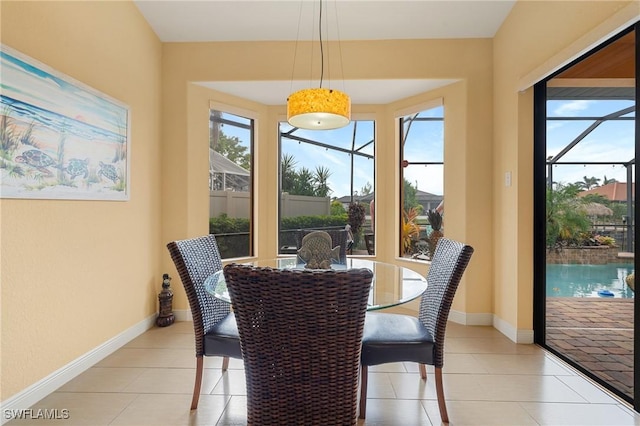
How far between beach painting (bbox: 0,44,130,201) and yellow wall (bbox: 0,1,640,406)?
10 centimetres

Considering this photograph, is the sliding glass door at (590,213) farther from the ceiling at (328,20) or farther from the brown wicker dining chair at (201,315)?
the brown wicker dining chair at (201,315)

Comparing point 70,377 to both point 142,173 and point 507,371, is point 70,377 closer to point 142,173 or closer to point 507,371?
point 142,173

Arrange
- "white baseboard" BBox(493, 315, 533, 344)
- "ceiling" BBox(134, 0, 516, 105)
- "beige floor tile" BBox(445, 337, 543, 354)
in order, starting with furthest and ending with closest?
1. "ceiling" BBox(134, 0, 516, 105)
2. "white baseboard" BBox(493, 315, 533, 344)
3. "beige floor tile" BBox(445, 337, 543, 354)

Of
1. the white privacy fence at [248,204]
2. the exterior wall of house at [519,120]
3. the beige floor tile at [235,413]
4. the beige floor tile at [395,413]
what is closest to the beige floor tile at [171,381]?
the beige floor tile at [235,413]

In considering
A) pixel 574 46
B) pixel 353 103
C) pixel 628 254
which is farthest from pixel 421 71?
pixel 628 254

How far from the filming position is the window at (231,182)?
12.1 feet

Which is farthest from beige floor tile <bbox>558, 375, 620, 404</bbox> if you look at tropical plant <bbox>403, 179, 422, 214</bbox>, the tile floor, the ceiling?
the ceiling

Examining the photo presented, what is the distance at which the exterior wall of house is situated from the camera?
7.77 feet

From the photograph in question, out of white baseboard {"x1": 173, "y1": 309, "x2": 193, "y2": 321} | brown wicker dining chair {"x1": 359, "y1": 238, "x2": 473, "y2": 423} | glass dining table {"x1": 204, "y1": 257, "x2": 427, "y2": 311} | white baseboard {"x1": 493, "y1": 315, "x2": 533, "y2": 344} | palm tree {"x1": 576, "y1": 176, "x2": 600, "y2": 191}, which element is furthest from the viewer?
white baseboard {"x1": 173, "y1": 309, "x2": 193, "y2": 321}

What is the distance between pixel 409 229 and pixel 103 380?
10.5 feet

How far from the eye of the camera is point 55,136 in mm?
2096

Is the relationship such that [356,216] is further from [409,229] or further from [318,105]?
[318,105]

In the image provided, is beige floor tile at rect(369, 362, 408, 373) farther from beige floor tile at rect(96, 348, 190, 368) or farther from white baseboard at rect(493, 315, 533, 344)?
beige floor tile at rect(96, 348, 190, 368)

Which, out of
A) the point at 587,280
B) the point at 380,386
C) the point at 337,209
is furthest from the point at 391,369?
the point at 337,209
